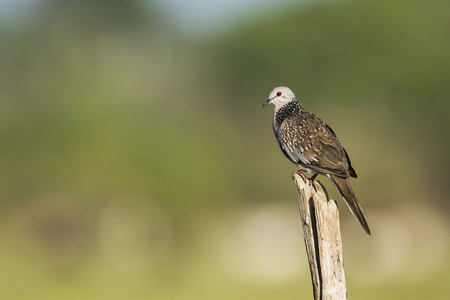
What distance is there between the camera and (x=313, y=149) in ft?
17.9

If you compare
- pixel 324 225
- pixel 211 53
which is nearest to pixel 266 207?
pixel 211 53

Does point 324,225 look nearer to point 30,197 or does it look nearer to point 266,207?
point 266,207

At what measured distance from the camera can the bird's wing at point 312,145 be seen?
5258mm

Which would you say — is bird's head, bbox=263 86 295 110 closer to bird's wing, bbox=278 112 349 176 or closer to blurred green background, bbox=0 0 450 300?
bird's wing, bbox=278 112 349 176

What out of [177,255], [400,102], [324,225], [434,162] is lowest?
[324,225]

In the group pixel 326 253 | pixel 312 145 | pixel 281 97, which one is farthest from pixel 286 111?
pixel 326 253

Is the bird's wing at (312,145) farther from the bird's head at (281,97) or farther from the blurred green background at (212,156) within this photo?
the blurred green background at (212,156)

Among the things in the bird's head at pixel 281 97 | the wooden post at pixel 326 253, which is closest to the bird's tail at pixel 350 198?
the wooden post at pixel 326 253

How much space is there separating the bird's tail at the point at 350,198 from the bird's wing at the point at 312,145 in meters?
0.07

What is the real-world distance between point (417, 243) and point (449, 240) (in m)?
2.07

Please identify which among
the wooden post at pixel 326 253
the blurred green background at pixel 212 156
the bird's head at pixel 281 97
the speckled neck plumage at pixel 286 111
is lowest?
the wooden post at pixel 326 253

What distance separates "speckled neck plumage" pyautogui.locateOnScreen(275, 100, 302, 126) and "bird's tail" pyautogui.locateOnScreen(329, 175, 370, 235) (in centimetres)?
102

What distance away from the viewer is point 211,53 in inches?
901

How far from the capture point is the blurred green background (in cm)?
1953
